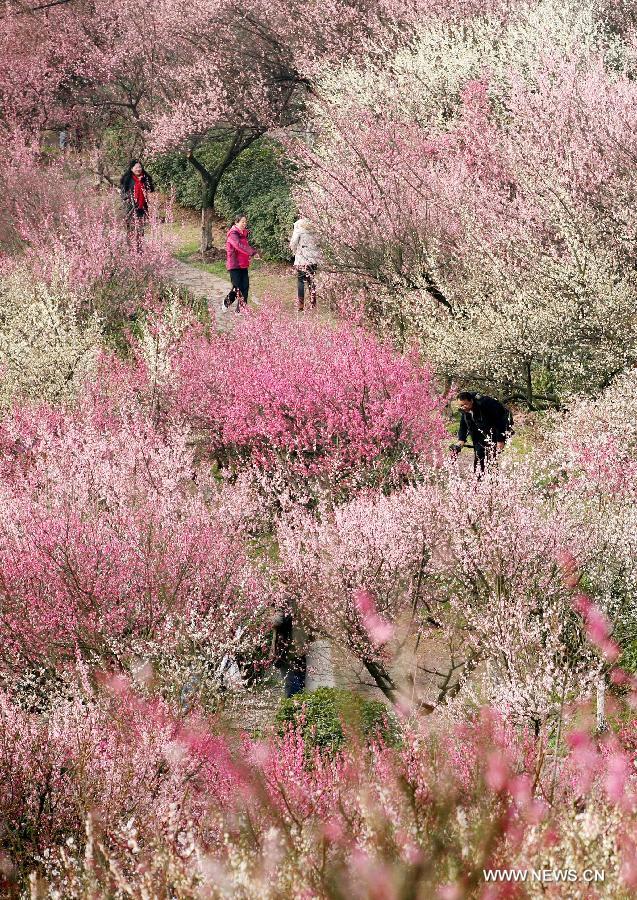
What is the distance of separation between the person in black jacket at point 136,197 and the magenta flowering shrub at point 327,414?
7.91m

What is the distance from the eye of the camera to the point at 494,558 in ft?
32.2

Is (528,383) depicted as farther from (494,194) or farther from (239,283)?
(239,283)

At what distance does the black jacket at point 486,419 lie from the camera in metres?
12.1

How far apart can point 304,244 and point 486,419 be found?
24.9 feet

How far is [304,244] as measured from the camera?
60.5ft

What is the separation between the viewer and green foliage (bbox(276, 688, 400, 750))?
349 inches

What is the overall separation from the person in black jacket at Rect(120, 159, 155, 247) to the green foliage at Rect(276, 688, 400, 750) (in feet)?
43.1

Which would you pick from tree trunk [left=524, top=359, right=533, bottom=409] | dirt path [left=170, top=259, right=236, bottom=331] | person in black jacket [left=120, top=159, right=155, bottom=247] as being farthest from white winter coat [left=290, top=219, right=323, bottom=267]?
tree trunk [left=524, top=359, right=533, bottom=409]

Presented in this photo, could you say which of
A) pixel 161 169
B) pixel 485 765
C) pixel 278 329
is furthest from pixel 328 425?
pixel 161 169

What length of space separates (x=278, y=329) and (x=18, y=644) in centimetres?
713

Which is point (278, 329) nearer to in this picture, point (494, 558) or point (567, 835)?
point (494, 558)

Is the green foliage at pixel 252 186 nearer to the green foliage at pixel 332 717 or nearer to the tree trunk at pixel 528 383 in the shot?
the tree trunk at pixel 528 383

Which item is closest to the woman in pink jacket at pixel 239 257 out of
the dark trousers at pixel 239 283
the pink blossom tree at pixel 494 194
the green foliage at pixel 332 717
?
the dark trousers at pixel 239 283

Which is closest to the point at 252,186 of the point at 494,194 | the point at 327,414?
the point at 494,194
